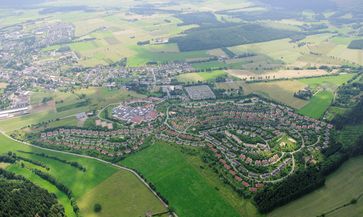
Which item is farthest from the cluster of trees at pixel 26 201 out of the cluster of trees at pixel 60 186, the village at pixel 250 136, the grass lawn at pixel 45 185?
the village at pixel 250 136

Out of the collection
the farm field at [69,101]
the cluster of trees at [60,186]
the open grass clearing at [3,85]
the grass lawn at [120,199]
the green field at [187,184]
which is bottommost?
the open grass clearing at [3,85]

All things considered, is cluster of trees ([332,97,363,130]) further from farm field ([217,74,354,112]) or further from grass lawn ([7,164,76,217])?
grass lawn ([7,164,76,217])

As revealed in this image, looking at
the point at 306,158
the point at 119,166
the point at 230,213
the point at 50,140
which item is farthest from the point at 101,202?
the point at 306,158

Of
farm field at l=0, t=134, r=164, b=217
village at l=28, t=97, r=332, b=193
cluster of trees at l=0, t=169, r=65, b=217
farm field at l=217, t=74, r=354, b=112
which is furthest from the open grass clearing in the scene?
farm field at l=217, t=74, r=354, b=112

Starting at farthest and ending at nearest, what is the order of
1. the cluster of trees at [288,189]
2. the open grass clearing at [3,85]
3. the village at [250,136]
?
the open grass clearing at [3,85], the village at [250,136], the cluster of trees at [288,189]

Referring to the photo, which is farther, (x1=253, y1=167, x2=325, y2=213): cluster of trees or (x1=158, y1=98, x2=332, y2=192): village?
(x1=158, y1=98, x2=332, y2=192): village

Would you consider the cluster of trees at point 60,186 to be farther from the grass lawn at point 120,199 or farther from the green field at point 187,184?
the green field at point 187,184

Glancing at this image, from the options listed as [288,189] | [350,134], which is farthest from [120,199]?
[350,134]
